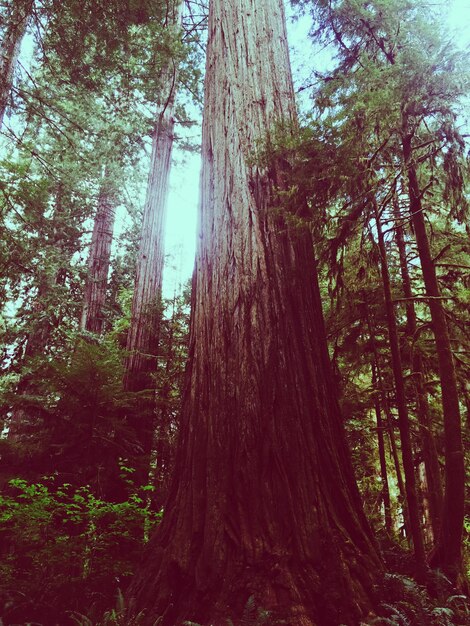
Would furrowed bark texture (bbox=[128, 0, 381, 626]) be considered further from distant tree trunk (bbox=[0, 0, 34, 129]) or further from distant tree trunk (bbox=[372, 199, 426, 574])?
distant tree trunk (bbox=[0, 0, 34, 129])

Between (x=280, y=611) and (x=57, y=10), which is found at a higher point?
(x=57, y=10)

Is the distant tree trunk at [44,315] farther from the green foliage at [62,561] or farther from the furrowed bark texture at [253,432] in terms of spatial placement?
the furrowed bark texture at [253,432]

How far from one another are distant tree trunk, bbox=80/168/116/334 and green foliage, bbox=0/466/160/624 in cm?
640

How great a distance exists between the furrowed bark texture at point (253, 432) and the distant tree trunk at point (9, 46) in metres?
5.93

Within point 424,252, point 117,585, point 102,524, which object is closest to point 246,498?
point 117,585

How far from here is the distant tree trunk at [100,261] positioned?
1001cm

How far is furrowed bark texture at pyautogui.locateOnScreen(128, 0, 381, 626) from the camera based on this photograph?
6.75 ft

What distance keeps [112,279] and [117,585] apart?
9.37 meters

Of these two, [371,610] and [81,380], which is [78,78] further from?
[371,610]

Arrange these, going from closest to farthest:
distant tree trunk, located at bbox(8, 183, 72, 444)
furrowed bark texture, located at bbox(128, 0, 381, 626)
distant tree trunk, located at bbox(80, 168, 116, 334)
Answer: furrowed bark texture, located at bbox(128, 0, 381, 626)
distant tree trunk, located at bbox(8, 183, 72, 444)
distant tree trunk, located at bbox(80, 168, 116, 334)

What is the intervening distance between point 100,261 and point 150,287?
150 inches

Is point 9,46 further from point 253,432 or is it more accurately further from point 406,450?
point 406,450

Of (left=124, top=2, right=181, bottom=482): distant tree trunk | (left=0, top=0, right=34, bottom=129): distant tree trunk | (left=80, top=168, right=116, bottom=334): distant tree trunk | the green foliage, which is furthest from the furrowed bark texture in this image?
(left=80, top=168, right=116, bottom=334): distant tree trunk

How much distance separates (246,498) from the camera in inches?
91.0
